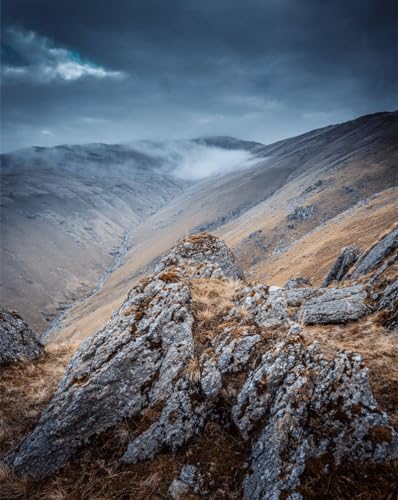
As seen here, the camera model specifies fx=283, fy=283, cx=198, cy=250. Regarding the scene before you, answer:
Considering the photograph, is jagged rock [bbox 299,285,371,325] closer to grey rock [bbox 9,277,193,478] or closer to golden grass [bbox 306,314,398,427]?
golden grass [bbox 306,314,398,427]

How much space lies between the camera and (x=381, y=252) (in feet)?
57.2

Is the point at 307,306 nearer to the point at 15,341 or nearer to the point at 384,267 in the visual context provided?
the point at 384,267

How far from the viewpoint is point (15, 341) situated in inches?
520

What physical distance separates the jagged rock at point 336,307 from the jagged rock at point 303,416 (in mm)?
3417

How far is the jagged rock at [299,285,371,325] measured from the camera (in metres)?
11.2

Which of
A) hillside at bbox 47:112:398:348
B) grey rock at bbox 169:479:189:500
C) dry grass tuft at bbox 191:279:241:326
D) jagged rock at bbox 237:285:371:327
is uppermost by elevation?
dry grass tuft at bbox 191:279:241:326

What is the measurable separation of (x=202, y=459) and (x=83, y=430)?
3.66 meters

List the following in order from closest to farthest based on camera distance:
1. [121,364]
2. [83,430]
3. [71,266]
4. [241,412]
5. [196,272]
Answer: [241,412] → [83,430] → [121,364] → [196,272] → [71,266]

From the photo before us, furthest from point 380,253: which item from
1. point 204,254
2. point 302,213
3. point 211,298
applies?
point 302,213

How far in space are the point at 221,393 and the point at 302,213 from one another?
10948 centimetres

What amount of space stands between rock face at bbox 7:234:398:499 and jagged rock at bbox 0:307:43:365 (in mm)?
4488

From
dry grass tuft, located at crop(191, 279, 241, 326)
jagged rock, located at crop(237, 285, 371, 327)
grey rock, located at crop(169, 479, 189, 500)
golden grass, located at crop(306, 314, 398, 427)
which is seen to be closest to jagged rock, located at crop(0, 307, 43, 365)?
dry grass tuft, located at crop(191, 279, 241, 326)

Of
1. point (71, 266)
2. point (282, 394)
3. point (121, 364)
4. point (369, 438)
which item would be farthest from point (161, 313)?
point (71, 266)

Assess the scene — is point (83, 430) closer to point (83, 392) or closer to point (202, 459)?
point (83, 392)
